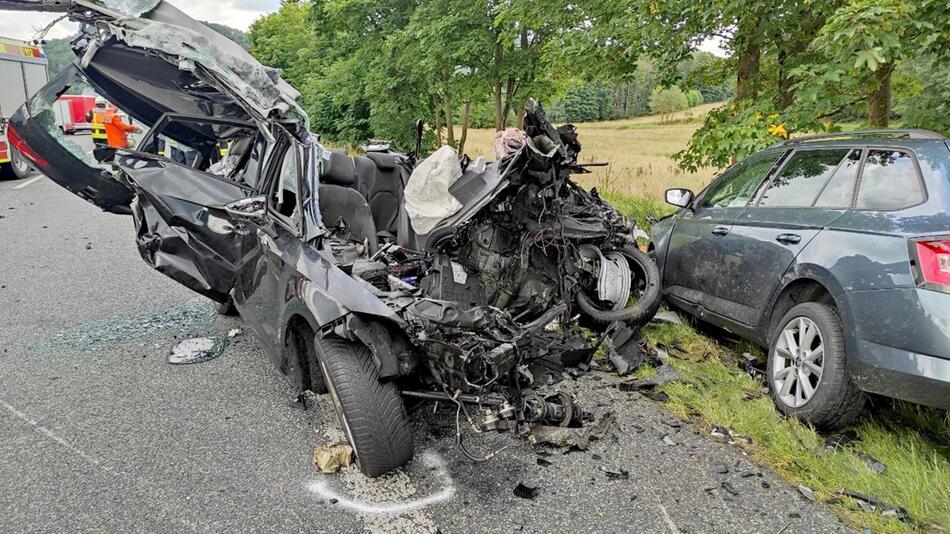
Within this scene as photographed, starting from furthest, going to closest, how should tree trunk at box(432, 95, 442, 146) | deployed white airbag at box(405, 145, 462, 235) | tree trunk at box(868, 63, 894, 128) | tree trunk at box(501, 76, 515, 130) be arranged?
tree trunk at box(432, 95, 442, 146)
tree trunk at box(501, 76, 515, 130)
tree trunk at box(868, 63, 894, 128)
deployed white airbag at box(405, 145, 462, 235)

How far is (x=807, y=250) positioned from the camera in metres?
3.81

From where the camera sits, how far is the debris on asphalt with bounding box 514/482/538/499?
9.89 ft

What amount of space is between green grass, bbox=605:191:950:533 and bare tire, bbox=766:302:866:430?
0.11 metres

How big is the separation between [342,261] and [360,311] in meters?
0.78

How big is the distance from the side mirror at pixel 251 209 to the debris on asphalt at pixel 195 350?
1378 mm

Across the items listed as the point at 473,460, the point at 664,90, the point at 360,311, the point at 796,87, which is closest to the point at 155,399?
the point at 360,311

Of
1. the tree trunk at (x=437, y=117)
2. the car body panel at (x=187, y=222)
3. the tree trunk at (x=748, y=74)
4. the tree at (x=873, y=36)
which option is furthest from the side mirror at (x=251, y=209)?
the tree trunk at (x=437, y=117)

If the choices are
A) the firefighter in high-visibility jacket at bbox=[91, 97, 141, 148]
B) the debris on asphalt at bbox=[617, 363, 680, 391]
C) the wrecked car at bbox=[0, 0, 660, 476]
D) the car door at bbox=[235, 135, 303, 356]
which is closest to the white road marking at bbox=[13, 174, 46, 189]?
the firefighter in high-visibility jacket at bbox=[91, 97, 141, 148]

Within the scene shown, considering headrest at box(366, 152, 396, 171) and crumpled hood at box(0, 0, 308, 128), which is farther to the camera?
headrest at box(366, 152, 396, 171)

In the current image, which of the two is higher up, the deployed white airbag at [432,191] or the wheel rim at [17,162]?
the wheel rim at [17,162]

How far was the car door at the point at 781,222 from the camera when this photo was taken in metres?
3.89

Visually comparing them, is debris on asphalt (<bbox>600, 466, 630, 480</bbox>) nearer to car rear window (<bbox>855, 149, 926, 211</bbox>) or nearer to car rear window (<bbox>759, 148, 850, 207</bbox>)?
car rear window (<bbox>855, 149, 926, 211</bbox>)

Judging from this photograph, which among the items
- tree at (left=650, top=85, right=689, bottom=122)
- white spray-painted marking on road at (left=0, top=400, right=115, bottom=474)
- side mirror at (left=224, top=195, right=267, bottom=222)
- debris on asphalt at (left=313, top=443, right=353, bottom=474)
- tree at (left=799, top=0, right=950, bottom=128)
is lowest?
debris on asphalt at (left=313, top=443, right=353, bottom=474)

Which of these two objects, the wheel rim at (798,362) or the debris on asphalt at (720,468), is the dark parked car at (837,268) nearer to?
the wheel rim at (798,362)
